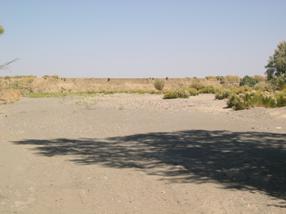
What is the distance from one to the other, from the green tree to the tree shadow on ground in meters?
11.8

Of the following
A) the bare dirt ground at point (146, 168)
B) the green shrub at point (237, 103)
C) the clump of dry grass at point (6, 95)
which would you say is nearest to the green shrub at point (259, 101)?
the green shrub at point (237, 103)

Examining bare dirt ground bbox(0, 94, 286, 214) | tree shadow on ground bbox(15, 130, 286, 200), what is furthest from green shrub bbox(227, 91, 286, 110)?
tree shadow on ground bbox(15, 130, 286, 200)

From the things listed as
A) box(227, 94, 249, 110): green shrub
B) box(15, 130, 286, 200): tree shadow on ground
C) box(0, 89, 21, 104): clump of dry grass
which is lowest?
box(15, 130, 286, 200): tree shadow on ground

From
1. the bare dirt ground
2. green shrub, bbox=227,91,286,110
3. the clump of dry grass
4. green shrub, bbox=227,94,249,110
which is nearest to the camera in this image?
the bare dirt ground

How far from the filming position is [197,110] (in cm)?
3281

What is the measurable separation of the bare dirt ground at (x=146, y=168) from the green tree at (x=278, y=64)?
24.7ft

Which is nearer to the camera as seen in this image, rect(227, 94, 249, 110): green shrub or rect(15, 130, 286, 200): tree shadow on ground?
rect(15, 130, 286, 200): tree shadow on ground

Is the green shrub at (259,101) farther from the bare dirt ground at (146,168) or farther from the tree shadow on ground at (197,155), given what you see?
the tree shadow on ground at (197,155)

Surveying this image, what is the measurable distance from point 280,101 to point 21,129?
14578mm

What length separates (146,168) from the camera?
13438 millimetres

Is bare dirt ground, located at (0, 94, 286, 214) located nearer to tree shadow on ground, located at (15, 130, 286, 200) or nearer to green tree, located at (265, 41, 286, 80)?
tree shadow on ground, located at (15, 130, 286, 200)

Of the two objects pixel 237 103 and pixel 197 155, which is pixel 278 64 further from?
pixel 197 155

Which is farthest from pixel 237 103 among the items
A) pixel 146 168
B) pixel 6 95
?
pixel 146 168

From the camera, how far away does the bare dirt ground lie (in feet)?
32.5
